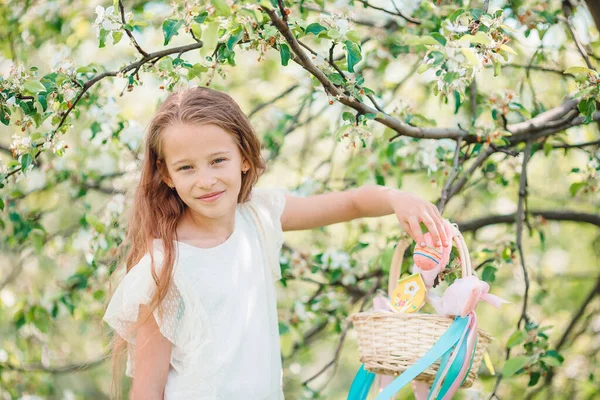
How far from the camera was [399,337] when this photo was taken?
5.87ft

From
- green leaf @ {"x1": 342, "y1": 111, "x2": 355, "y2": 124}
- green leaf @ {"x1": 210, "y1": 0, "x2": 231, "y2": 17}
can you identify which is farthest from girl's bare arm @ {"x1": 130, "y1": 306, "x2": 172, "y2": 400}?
green leaf @ {"x1": 210, "y1": 0, "x2": 231, "y2": 17}

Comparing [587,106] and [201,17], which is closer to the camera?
[201,17]

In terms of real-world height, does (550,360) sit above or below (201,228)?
below

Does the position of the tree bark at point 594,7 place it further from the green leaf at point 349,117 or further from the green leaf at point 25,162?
the green leaf at point 25,162

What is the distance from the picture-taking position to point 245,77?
480 centimetres

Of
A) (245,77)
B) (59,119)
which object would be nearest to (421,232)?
(59,119)

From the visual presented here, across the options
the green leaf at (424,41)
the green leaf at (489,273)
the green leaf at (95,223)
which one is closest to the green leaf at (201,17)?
the green leaf at (424,41)

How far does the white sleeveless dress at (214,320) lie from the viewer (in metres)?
1.89

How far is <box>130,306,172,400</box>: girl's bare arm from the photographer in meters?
1.87

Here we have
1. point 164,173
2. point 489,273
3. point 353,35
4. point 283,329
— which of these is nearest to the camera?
point 353,35

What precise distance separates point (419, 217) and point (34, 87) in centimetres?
93

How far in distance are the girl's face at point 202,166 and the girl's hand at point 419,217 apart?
416 mm

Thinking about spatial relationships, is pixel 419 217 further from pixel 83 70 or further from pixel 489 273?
pixel 83 70

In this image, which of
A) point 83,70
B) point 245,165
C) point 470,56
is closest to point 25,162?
point 83,70
